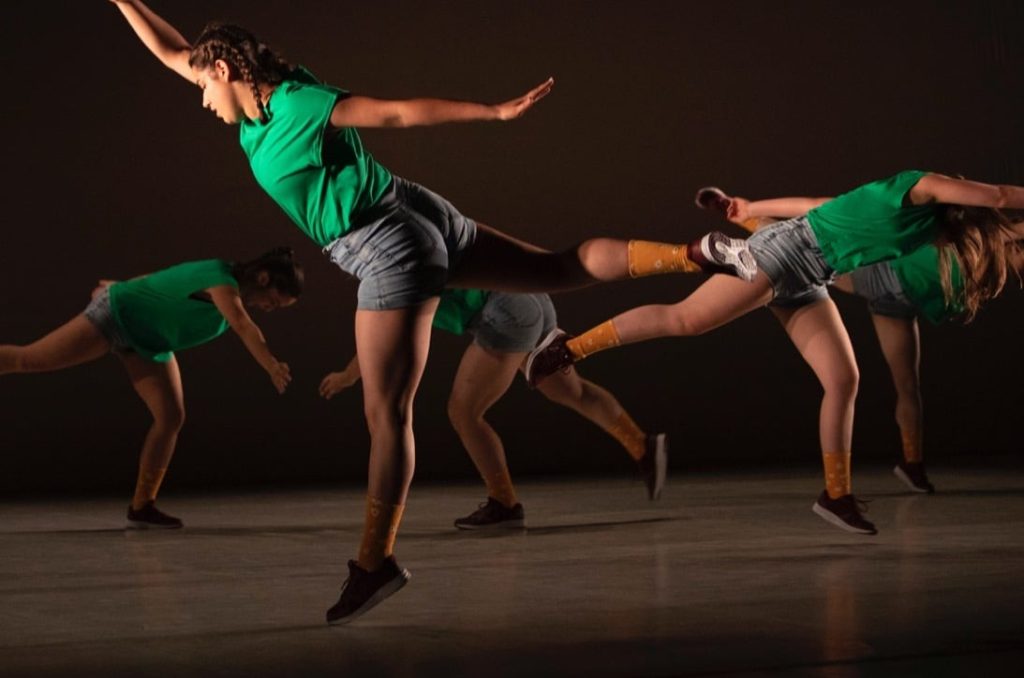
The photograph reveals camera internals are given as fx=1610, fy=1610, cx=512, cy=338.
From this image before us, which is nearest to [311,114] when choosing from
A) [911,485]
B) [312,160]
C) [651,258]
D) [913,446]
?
[312,160]

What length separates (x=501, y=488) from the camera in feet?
18.0

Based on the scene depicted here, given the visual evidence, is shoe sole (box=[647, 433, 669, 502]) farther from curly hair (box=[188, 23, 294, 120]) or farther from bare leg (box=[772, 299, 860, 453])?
curly hair (box=[188, 23, 294, 120])

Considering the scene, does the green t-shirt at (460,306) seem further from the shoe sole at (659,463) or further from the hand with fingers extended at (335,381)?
the shoe sole at (659,463)

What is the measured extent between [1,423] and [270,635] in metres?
4.62

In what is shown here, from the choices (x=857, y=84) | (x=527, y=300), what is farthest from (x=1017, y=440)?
(x=527, y=300)

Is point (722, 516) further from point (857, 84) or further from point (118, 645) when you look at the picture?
point (857, 84)

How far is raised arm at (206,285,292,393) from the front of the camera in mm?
5379

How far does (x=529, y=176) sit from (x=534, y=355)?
10.8 ft

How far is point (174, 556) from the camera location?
480cm

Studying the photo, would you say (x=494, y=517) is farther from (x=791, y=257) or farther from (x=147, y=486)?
(x=791, y=257)

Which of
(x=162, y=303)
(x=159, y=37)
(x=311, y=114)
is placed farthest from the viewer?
(x=162, y=303)

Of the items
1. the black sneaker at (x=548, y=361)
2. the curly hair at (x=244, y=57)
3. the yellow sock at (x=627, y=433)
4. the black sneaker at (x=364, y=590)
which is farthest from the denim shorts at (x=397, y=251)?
the yellow sock at (x=627, y=433)

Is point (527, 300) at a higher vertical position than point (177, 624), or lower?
higher

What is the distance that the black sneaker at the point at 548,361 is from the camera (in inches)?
196
